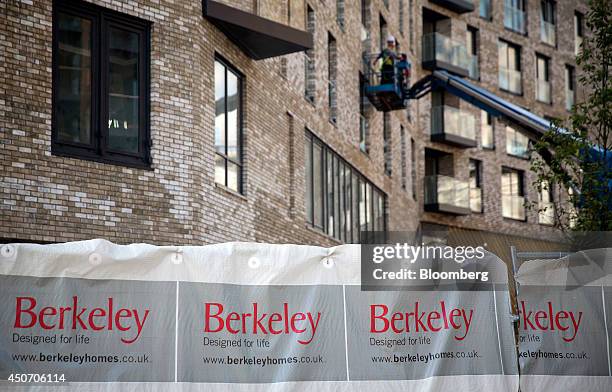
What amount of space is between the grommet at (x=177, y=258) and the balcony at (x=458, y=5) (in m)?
36.4

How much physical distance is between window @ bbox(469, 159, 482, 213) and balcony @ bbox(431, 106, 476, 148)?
143cm

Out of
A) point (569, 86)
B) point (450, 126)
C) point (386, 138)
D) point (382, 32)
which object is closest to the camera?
point (386, 138)

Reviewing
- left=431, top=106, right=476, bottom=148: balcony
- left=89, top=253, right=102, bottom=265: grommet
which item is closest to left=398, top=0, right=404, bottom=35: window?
left=431, top=106, right=476, bottom=148: balcony

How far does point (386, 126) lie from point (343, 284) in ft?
87.7

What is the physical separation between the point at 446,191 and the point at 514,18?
10857mm

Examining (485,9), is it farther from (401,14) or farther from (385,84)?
(385,84)

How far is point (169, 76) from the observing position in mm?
17359

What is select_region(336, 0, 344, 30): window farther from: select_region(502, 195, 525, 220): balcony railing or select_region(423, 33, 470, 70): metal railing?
select_region(502, 195, 525, 220): balcony railing

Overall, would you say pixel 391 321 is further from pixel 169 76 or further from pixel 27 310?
pixel 169 76

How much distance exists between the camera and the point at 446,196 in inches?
1689

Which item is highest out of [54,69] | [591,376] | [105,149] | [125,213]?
[54,69]

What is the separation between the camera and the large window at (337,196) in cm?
2566

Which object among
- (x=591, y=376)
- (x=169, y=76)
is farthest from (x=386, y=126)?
(x=591, y=376)

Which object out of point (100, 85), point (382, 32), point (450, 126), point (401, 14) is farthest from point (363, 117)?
point (100, 85)
